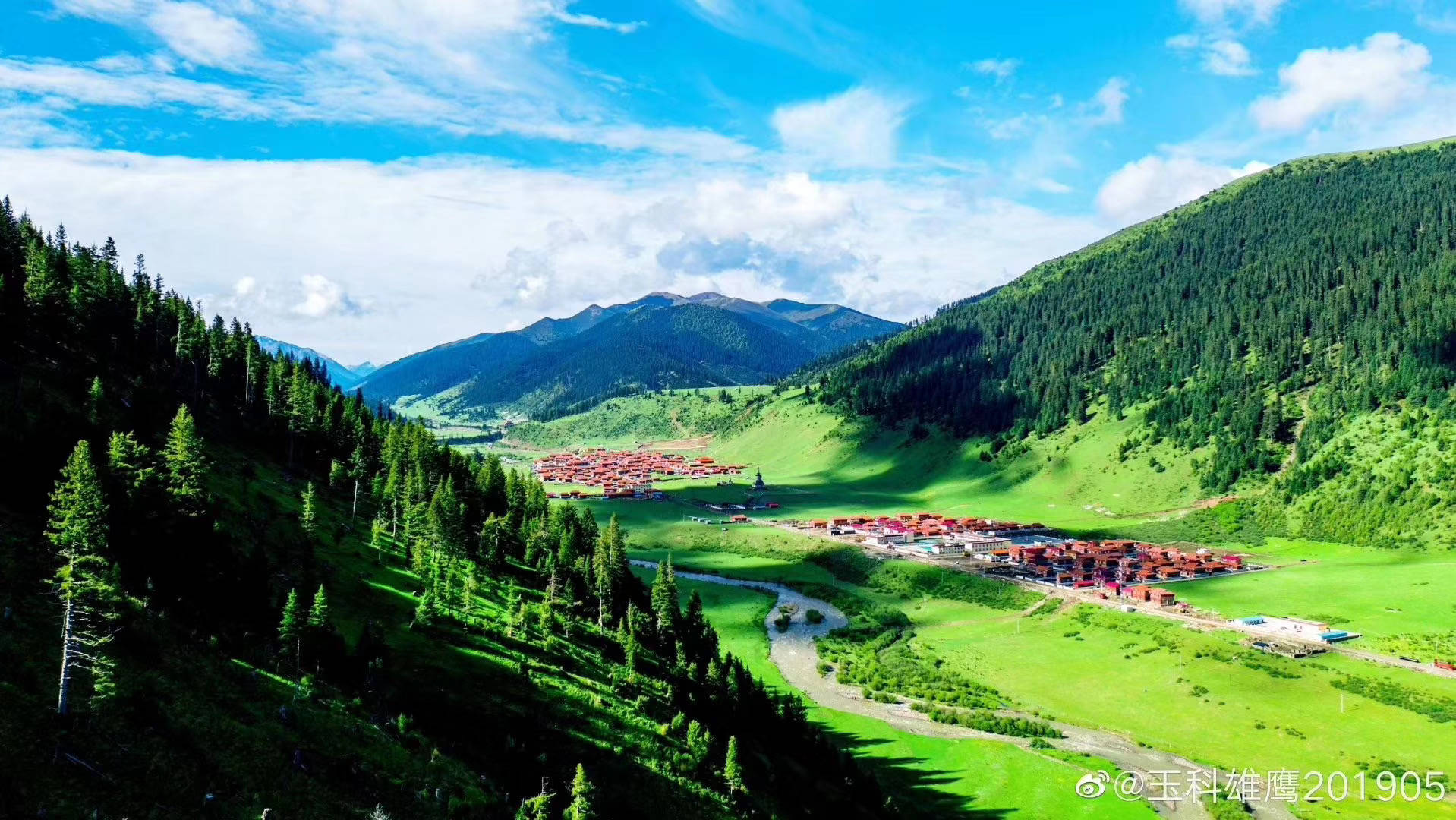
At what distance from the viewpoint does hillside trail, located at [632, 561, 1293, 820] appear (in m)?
62.2

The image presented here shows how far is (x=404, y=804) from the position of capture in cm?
3881

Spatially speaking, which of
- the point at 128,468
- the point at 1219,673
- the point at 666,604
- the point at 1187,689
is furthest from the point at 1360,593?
the point at 128,468

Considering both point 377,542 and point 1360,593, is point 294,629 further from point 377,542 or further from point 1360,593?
point 1360,593

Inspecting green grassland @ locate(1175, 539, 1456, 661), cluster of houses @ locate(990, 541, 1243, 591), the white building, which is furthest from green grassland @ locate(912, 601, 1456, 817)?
the white building

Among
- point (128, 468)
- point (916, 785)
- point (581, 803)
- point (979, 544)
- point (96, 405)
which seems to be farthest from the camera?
point (979, 544)

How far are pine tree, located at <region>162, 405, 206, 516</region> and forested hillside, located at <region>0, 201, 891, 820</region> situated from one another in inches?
8.5

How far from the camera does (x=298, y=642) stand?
46.5 metres

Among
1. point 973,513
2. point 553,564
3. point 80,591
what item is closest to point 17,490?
point 80,591

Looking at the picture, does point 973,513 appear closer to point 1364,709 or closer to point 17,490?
point 1364,709

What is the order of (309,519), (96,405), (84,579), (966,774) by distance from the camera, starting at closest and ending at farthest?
(84,579) → (966,774) → (96,405) → (309,519)

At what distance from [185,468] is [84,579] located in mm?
24293

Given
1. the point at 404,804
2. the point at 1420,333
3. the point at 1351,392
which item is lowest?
the point at 404,804

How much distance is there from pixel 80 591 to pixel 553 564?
49.1 m

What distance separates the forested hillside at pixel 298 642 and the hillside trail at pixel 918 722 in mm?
12827
